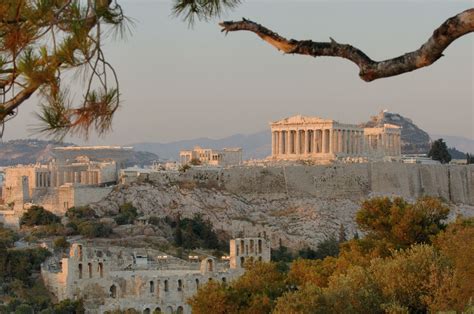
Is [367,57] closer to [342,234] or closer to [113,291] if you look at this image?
[113,291]

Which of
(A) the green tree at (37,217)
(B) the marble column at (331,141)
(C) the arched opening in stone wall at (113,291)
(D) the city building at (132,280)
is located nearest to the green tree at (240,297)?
(D) the city building at (132,280)

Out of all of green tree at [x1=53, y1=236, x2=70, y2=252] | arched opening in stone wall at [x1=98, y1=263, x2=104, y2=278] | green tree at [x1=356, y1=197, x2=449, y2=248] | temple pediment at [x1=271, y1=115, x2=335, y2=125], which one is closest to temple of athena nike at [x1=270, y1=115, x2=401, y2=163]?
temple pediment at [x1=271, y1=115, x2=335, y2=125]

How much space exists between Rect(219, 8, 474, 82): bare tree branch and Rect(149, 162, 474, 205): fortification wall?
4733 cm

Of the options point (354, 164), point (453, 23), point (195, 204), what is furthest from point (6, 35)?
point (354, 164)

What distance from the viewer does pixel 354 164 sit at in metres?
63.2

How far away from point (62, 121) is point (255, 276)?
52.2 ft

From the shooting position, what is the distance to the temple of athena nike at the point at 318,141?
6900cm

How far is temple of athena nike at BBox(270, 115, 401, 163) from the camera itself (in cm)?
6900

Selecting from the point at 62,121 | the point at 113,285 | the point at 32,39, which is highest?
the point at 32,39

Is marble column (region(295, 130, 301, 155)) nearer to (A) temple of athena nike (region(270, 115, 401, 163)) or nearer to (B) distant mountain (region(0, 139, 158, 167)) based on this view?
(A) temple of athena nike (region(270, 115, 401, 163))

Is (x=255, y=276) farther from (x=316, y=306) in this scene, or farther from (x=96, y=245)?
(x=96, y=245)

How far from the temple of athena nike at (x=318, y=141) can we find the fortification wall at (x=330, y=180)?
10.2ft

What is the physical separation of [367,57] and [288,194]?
53177mm

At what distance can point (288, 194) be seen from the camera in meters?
60.3
